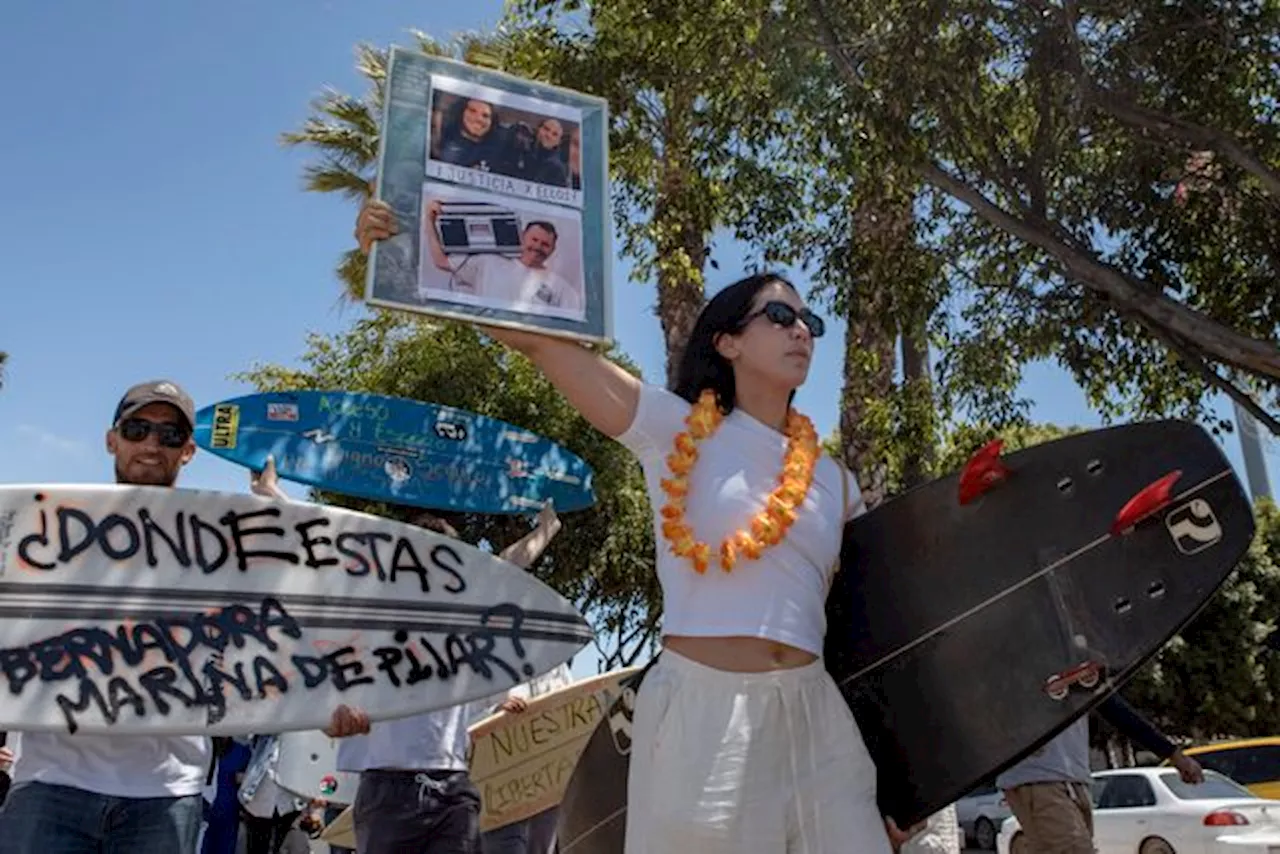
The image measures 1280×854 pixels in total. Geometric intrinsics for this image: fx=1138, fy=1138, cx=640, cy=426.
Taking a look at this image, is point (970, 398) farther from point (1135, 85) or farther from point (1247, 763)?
point (1247, 763)

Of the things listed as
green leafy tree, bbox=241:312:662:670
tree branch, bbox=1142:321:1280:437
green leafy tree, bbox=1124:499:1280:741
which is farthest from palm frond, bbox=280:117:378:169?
green leafy tree, bbox=1124:499:1280:741

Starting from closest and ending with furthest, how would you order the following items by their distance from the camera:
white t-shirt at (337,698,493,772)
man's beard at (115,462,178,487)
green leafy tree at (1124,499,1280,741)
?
man's beard at (115,462,178,487), white t-shirt at (337,698,493,772), green leafy tree at (1124,499,1280,741)

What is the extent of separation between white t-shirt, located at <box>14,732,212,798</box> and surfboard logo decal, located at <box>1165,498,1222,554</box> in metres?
2.41

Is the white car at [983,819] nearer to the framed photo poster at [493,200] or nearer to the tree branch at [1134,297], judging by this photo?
the tree branch at [1134,297]

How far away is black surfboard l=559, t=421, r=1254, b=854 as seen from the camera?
7.58ft

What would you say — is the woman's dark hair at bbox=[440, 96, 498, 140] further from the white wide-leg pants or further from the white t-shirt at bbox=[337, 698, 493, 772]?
the white t-shirt at bbox=[337, 698, 493, 772]

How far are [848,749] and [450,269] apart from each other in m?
1.30

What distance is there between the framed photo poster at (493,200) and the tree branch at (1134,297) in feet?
13.7

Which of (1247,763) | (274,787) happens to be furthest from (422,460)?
(1247,763)

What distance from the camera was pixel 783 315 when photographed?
2.46 m

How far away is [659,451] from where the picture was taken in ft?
7.84

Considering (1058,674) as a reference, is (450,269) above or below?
above

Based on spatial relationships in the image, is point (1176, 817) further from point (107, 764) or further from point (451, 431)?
point (107, 764)

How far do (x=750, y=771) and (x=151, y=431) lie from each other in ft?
6.68
